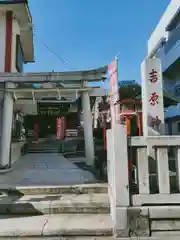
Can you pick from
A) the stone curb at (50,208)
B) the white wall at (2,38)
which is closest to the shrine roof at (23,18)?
the white wall at (2,38)

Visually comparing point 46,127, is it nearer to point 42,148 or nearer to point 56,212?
point 42,148

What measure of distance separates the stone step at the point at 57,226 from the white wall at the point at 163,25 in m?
20.0

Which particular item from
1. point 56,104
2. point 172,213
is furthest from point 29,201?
point 56,104

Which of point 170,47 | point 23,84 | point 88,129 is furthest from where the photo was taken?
point 170,47

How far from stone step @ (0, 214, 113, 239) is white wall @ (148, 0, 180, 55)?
1998 cm

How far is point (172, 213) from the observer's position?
13.0 feet

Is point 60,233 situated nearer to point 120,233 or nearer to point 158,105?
point 120,233

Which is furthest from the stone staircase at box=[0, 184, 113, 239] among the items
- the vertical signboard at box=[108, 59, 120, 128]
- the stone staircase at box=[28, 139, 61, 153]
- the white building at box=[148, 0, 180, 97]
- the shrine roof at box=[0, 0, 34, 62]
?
the white building at box=[148, 0, 180, 97]

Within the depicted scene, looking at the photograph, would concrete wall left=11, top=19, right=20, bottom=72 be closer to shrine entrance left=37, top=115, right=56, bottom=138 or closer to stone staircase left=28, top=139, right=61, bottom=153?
stone staircase left=28, top=139, right=61, bottom=153

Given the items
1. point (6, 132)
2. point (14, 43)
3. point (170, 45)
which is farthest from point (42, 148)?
point (170, 45)

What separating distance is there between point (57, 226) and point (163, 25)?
2434cm

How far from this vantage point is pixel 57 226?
4.28 metres

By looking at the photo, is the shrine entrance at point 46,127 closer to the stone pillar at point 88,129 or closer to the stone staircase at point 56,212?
the stone pillar at point 88,129

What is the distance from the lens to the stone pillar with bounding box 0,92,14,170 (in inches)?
347
